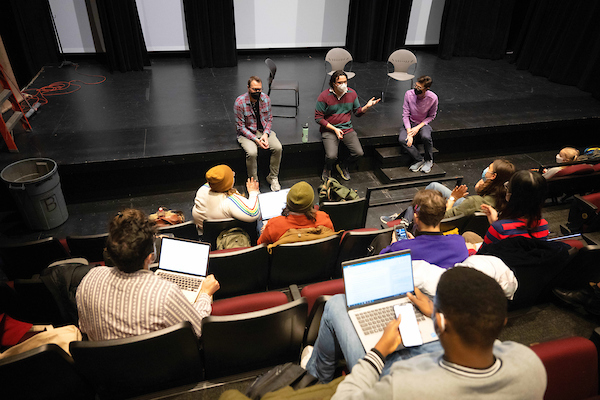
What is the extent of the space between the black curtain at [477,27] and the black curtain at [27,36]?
7.68 m

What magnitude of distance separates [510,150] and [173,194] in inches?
199

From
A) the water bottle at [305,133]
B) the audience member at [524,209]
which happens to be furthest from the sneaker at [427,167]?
the audience member at [524,209]

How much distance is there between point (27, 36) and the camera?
6035 millimetres

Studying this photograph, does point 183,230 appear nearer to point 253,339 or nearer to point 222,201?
point 222,201

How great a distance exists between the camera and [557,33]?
24.0 feet

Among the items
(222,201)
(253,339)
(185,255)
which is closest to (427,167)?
(222,201)

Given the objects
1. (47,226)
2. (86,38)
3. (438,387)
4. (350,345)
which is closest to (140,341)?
(350,345)

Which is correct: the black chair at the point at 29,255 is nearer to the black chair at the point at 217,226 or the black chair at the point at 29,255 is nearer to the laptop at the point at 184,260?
the laptop at the point at 184,260

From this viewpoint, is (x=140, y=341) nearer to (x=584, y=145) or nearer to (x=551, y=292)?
(x=551, y=292)

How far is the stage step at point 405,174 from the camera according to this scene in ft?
15.5

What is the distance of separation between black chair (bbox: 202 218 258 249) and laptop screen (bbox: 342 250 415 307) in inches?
50.3

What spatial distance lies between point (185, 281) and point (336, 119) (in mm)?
3018

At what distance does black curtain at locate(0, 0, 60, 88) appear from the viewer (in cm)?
565

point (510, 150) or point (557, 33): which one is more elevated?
point (557, 33)
